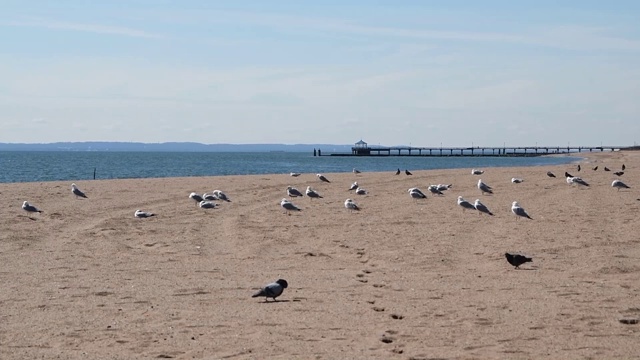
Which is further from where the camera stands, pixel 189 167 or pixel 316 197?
pixel 189 167

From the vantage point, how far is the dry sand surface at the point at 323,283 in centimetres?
726

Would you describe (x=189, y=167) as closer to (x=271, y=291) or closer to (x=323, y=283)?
(x=323, y=283)

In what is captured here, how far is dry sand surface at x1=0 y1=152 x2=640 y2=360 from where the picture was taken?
23.8ft

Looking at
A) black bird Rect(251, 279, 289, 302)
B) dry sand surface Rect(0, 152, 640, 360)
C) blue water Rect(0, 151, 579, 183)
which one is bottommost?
blue water Rect(0, 151, 579, 183)

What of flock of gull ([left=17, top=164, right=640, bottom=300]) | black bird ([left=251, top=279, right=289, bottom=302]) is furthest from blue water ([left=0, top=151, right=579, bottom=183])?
black bird ([left=251, top=279, right=289, bottom=302])

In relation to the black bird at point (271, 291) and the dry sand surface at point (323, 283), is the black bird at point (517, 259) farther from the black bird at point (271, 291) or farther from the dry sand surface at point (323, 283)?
the black bird at point (271, 291)

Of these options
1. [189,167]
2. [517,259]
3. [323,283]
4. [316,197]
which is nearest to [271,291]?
[323,283]

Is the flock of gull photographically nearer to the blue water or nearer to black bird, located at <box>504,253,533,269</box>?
black bird, located at <box>504,253,533,269</box>

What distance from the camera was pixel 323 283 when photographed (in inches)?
411

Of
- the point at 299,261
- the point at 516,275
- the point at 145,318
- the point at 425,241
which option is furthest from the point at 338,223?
the point at 145,318

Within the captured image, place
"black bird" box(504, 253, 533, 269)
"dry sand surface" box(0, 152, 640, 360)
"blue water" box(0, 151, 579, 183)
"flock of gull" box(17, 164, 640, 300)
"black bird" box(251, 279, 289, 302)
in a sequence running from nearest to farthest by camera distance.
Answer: "dry sand surface" box(0, 152, 640, 360), "black bird" box(251, 279, 289, 302), "flock of gull" box(17, 164, 640, 300), "black bird" box(504, 253, 533, 269), "blue water" box(0, 151, 579, 183)

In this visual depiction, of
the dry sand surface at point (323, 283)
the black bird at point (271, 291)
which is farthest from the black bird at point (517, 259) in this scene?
the black bird at point (271, 291)

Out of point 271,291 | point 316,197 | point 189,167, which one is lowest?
point 189,167

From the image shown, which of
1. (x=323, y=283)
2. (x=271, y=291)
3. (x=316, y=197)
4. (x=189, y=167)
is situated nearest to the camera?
(x=271, y=291)
